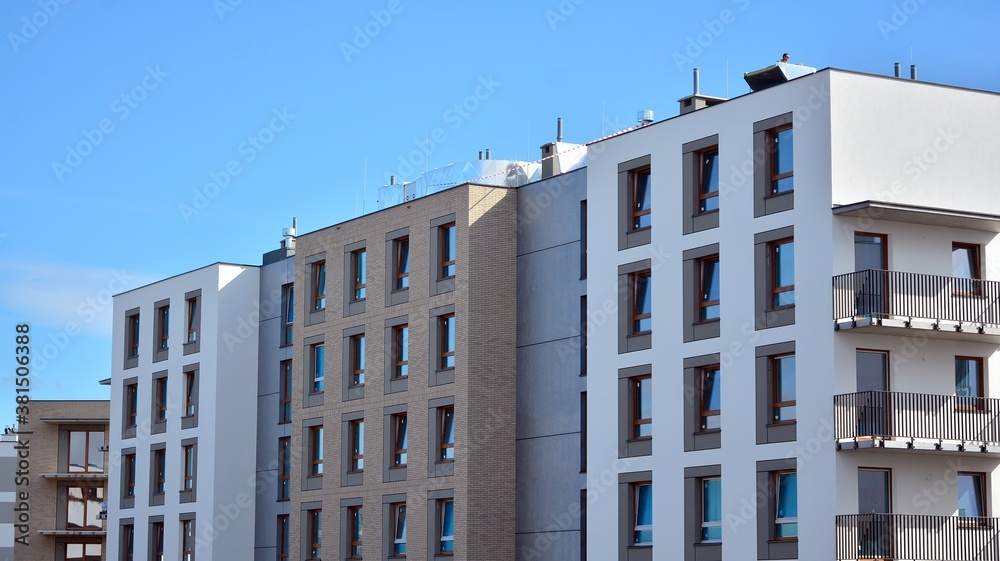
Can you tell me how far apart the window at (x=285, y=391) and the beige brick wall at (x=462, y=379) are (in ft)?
23.9

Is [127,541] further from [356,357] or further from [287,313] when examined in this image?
[356,357]

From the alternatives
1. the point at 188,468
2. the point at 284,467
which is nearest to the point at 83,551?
the point at 188,468

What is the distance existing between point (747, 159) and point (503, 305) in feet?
34.0

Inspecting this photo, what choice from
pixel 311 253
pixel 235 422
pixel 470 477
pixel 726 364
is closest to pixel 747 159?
pixel 726 364

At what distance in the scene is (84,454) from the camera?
288 ft

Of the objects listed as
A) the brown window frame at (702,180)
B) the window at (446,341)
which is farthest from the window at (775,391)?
the window at (446,341)

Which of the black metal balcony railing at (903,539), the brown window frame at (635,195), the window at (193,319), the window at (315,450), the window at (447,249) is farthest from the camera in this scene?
the window at (193,319)

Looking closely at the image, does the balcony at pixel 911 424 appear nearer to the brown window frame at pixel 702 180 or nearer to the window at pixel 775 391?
the window at pixel 775 391

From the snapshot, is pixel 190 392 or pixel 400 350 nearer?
pixel 400 350

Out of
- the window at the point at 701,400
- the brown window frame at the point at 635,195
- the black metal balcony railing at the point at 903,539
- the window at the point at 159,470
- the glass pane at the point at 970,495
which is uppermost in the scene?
the brown window frame at the point at 635,195

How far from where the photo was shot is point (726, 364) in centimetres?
3919

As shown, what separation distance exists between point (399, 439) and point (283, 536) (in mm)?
9988

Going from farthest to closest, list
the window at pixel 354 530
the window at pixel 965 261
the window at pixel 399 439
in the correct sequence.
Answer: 1. the window at pixel 354 530
2. the window at pixel 399 439
3. the window at pixel 965 261

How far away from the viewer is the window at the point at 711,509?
3909 centimetres
